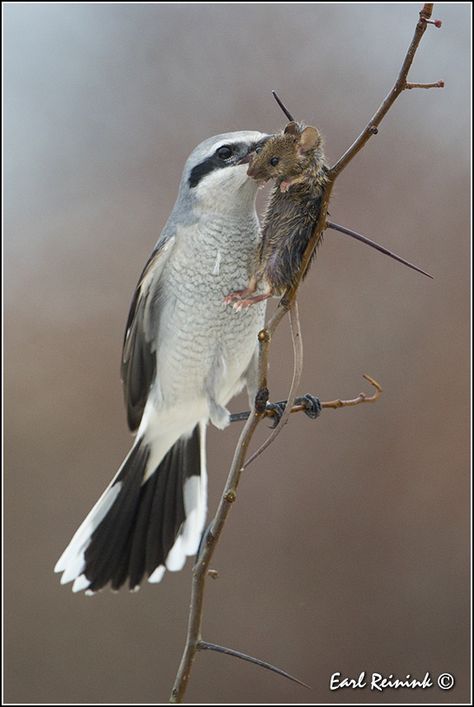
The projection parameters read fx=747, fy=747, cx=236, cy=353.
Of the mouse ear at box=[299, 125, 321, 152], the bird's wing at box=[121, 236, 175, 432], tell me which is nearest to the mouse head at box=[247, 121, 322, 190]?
the mouse ear at box=[299, 125, 321, 152]

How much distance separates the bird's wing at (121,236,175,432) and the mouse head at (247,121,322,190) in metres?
0.48

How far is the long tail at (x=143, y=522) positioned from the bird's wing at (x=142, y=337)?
8 cm

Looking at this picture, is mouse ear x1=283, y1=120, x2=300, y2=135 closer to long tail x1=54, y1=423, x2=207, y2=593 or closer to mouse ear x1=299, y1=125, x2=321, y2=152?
mouse ear x1=299, y1=125, x2=321, y2=152

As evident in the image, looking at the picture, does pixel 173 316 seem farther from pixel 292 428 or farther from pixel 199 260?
pixel 292 428

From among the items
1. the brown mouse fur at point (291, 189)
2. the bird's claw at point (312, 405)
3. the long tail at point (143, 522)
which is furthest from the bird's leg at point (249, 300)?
the long tail at point (143, 522)

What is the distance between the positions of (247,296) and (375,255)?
743 millimetres

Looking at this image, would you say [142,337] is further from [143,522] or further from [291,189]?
[291,189]

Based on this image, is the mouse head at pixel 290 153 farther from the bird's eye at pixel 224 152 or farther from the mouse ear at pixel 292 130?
the bird's eye at pixel 224 152

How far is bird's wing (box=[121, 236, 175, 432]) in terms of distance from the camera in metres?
1.14

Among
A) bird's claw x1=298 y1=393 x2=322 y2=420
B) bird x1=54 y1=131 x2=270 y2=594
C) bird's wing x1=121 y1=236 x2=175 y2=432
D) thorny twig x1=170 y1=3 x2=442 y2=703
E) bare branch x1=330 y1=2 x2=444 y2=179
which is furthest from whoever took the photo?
bird's wing x1=121 y1=236 x2=175 y2=432

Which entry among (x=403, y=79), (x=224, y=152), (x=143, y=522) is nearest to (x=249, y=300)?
(x=403, y=79)

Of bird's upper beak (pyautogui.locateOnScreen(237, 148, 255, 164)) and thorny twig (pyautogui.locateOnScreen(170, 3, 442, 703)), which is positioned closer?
thorny twig (pyautogui.locateOnScreen(170, 3, 442, 703))

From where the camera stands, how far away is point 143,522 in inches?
49.6

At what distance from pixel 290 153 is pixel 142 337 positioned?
0.64 meters
